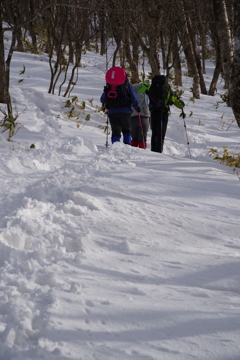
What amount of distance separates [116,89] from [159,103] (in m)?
1.02

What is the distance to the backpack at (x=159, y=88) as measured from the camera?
6.81m

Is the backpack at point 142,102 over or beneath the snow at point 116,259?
over

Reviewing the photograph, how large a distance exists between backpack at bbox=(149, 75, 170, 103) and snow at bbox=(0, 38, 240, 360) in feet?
6.92

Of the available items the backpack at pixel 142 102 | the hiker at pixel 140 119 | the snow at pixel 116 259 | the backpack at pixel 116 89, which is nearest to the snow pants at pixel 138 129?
the hiker at pixel 140 119

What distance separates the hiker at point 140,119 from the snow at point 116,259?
2.24m

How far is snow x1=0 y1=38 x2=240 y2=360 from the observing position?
5.78 feet

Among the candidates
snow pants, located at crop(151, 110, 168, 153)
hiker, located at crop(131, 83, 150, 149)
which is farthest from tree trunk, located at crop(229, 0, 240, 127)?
hiker, located at crop(131, 83, 150, 149)

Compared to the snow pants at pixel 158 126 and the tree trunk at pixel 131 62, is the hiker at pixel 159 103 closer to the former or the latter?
the snow pants at pixel 158 126

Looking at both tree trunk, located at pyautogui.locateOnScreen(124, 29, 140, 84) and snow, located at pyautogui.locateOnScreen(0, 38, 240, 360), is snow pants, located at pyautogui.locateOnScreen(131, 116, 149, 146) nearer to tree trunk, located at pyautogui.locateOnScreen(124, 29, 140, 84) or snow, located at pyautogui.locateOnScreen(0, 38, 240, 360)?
snow, located at pyautogui.locateOnScreen(0, 38, 240, 360)

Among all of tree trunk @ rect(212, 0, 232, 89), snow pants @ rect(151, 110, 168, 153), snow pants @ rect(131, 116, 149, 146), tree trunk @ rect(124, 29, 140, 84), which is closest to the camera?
snow pants @ rect(151, 110, 168, 153)

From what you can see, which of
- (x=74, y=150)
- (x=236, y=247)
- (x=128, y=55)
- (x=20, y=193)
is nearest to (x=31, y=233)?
(x=20, y=193)

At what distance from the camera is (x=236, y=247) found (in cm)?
289

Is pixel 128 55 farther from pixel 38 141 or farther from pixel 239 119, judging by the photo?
pixel 239 119

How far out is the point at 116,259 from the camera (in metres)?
2.55
